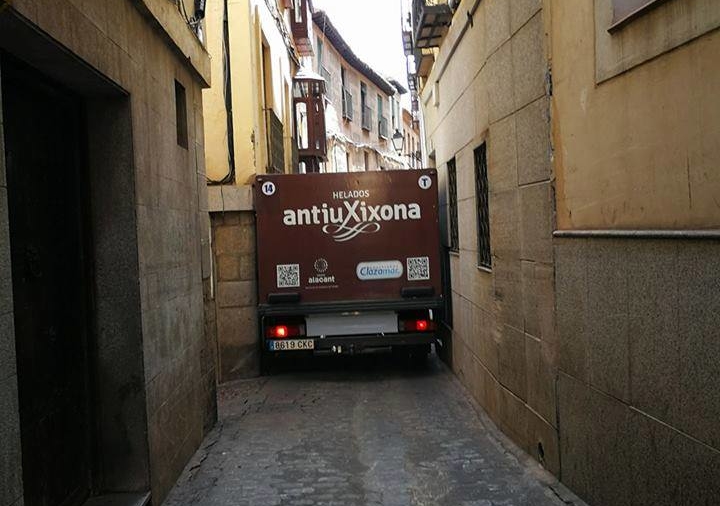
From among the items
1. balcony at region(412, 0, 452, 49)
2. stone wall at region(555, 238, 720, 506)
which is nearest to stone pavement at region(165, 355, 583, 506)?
stone wall at region(555, 238, 720, 506)

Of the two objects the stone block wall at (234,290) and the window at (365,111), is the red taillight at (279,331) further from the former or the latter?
the window at (365,111)

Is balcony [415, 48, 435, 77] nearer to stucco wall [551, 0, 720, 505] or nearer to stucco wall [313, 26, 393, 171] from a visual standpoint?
stucco wall [551, 0, 720, 505]

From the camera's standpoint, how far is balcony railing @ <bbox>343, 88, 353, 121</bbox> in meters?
25.6

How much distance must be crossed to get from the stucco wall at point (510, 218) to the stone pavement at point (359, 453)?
0.32 metres

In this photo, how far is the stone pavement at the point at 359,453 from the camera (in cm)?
531

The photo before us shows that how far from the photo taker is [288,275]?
33.7 feet

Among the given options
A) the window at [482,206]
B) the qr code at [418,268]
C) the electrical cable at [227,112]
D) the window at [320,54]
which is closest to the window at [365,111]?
the window at [320,54]

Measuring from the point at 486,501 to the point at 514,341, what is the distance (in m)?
1.56

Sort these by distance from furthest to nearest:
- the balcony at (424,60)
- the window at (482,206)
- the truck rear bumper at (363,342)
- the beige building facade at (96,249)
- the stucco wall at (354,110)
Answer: the stucco wall at (354,110) → the balcony at (424,60) → the truck rear bumper at (363,342) → the window at (482,206) → the beige building facade at (96,249)

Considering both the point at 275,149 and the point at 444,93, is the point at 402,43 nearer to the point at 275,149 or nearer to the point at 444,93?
the point at 275,149

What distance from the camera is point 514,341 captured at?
6242mm

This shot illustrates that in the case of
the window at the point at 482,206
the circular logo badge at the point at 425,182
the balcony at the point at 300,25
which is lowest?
the window at the point at 482,206

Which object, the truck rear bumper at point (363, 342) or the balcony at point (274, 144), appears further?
the balcony at point (274, 144)

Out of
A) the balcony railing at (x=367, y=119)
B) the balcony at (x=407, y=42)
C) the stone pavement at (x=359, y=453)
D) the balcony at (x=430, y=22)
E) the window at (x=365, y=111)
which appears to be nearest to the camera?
the stone pavement at (x=359, y=453)
